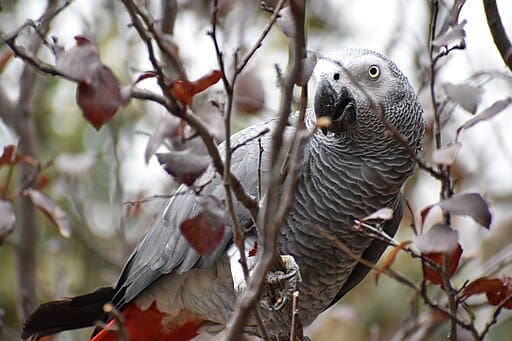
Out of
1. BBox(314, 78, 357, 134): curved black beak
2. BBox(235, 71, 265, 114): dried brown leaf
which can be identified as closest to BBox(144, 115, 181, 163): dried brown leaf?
BBox(314, 78, 357, 134): curved black beak

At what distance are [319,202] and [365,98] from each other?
334mm

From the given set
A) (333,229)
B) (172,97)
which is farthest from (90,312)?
(172,97)

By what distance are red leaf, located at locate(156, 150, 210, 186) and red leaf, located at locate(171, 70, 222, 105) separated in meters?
0.11

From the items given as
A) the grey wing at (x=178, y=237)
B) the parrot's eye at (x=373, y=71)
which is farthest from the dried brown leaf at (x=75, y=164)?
the parrot's eye at (x=373, y=71)

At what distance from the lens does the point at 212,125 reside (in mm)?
2945

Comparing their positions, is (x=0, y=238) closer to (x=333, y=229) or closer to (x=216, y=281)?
(x=216, y=281)

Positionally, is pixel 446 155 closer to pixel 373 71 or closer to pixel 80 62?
pixel 80 62

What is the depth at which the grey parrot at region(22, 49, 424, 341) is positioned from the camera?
2.27m

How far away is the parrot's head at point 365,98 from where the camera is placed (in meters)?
2.21

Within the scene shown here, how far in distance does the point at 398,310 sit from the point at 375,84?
2.98 meters

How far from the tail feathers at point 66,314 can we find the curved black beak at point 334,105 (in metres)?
0.99

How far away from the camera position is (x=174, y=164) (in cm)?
147

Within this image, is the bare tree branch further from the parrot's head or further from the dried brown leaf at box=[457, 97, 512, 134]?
the parrot's head

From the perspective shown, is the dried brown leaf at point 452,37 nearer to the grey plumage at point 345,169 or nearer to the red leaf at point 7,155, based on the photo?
the grey plumage at point 345,169
